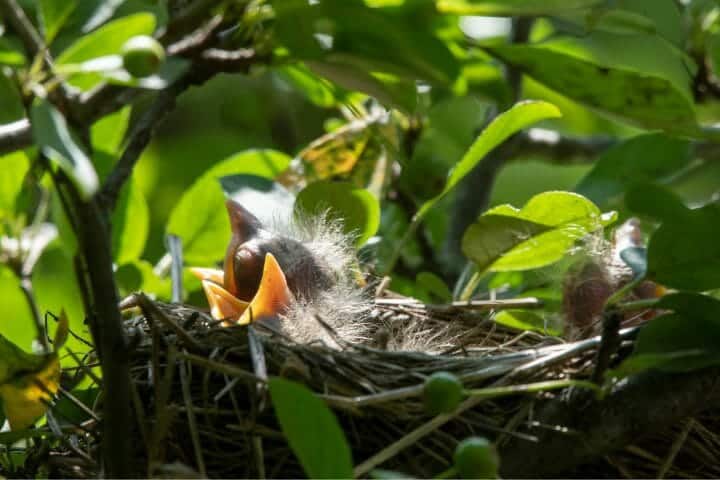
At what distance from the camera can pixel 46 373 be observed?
4.41 feet

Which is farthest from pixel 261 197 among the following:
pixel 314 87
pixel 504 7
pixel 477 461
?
pixel 477 461

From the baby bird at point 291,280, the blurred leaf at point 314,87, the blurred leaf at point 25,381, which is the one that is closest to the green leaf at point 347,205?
the baby bird at point 291,280

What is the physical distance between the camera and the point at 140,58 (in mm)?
1060

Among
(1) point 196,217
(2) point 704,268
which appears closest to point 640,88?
(2) point 704,268

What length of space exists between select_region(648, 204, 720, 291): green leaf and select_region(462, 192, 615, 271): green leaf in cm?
29

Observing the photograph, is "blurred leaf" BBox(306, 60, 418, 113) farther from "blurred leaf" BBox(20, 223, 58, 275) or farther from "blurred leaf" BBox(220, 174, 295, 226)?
"blurred leaf" BBox(20, 223, 58, 275)

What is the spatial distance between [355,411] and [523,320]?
65cm

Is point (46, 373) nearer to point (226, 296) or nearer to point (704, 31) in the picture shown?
point (226, 296)

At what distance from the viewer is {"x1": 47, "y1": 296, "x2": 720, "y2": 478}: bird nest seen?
130 cm

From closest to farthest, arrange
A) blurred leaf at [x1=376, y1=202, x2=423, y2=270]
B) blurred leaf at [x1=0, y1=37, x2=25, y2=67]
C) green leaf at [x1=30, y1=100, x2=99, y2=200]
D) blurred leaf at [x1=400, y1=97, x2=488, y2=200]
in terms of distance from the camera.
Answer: green leaf at [x1=30, y1=100, x2=99, y2=200] < blurred leaf at [x1=0, y1=37, x2=25, y2=67] < blurred leaf at [x1=376, y1=202, x2=423, y2=270] < blurred leaf at [x1=400, y1=97, x2=488, y2=200]

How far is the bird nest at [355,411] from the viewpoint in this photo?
1.30 metres

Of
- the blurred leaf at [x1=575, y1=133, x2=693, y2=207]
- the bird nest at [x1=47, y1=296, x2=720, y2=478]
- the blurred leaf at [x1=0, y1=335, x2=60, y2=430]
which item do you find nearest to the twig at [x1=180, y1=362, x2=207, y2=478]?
the bird nest at [x1=47, y1=296, x2=720, y2=478]

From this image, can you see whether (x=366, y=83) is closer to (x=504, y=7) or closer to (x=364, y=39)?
(x=364, y=39)

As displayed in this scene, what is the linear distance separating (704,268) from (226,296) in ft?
2.37
